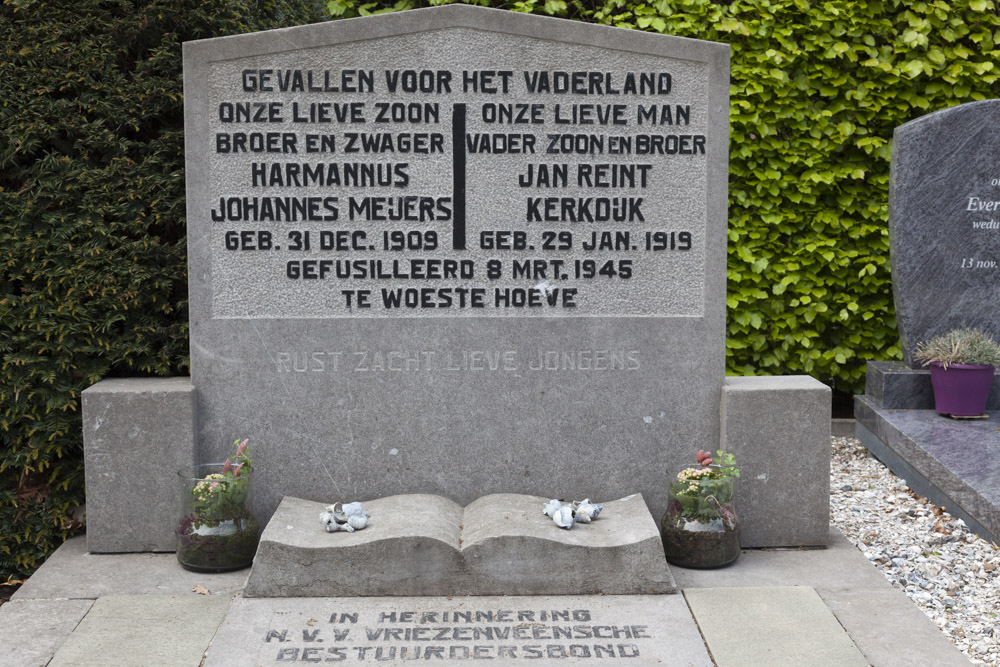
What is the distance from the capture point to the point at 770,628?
3691mm

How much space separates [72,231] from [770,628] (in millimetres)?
3535

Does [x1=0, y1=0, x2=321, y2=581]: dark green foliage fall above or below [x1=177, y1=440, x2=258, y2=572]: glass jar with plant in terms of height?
above

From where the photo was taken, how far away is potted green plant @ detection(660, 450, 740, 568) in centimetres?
434

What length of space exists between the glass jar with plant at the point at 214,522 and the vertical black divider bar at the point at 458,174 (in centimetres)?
141

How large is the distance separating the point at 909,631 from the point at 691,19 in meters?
4.60

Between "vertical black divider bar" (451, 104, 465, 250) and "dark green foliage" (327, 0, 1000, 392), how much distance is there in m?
2.74

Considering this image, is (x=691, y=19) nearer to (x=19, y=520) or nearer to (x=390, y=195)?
(x=390, y=195)

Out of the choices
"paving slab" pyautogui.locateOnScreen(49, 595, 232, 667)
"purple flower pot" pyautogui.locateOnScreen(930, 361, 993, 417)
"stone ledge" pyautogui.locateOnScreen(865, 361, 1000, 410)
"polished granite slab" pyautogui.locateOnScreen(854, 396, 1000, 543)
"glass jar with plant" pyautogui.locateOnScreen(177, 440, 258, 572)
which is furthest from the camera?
"stone ledge" pyautogui.locateOnScreen(865, 361, 1000, 410)

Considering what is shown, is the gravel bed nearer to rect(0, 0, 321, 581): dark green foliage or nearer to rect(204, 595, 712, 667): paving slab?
rect(204, 595, 712, 667): paving slab

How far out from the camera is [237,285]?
180 inches

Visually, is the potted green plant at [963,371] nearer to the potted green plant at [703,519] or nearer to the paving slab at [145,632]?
the potted green plant at [703,519]

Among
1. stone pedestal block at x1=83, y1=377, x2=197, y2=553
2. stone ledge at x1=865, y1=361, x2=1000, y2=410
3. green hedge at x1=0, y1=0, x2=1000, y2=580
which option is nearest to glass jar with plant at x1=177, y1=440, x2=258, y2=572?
stone pedestal block at x1=83, y1=377, x2=197, y2=553

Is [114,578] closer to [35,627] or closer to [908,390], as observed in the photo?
[35,627]

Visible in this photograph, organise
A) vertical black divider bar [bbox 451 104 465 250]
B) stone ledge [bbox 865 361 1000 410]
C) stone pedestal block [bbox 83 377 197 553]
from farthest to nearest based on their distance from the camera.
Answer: stone ledge [bbox 865 361 1000 410] → vertical black divider bar [bbox 451 104 465 250] → stone pedestal block [bbox 83 377 197 553]
